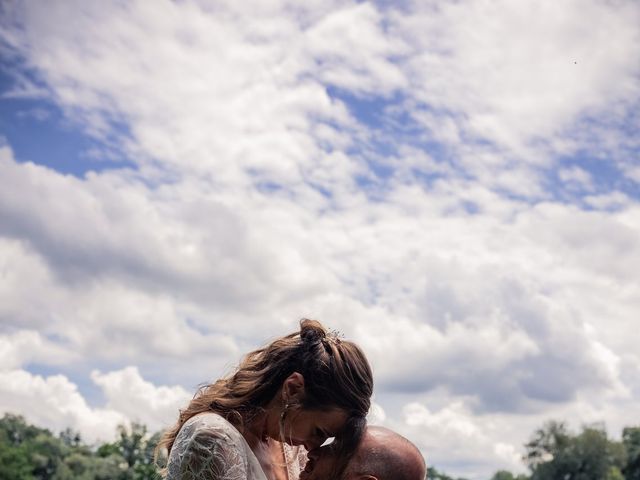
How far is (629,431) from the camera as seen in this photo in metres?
113

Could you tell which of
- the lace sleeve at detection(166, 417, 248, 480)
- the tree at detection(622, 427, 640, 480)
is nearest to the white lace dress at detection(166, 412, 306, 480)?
the lace sleeve at detection(166, 417, 248, 480)

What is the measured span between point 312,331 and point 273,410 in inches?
22.3

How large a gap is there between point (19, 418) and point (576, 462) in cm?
8304

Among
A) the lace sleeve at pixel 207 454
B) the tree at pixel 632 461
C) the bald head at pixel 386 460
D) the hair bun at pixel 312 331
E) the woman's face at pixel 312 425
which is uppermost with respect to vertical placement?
the tree at pixel 632 461

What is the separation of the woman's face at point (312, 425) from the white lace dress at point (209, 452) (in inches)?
12.3

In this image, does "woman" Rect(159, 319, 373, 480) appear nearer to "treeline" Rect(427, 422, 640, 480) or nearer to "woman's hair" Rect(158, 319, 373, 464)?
"woman's hair" Rect(158, 319, 373, 464)

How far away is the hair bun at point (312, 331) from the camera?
569 cm

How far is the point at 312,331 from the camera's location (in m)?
5.73

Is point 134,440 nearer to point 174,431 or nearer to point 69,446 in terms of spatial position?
point 69,446

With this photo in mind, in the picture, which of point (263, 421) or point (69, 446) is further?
point (69, 446)

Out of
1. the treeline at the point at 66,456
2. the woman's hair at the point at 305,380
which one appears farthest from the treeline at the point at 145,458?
the woman's hair at the point at 305,380

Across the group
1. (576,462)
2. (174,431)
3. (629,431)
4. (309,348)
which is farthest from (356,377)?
(629,431)

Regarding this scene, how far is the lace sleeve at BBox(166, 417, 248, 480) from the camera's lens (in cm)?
529

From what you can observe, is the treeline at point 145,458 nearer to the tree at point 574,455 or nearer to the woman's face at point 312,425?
the tree at point 574,455
